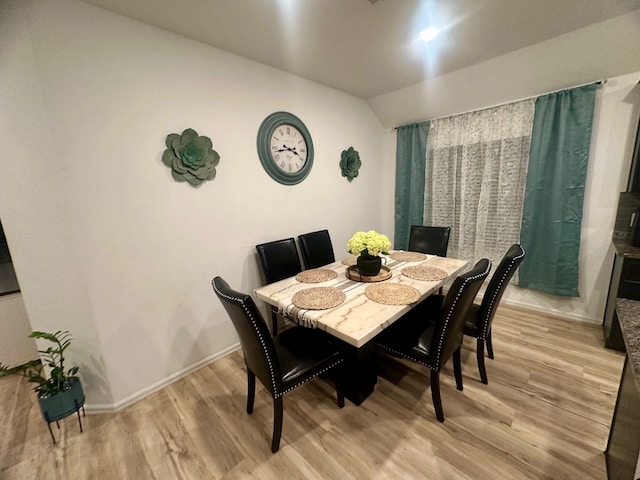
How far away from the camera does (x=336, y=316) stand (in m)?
1.35

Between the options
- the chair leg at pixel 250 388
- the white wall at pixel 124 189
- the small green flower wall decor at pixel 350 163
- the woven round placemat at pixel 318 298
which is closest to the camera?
the white wall at pixel 124 189

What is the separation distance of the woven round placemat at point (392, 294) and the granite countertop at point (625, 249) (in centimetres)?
163

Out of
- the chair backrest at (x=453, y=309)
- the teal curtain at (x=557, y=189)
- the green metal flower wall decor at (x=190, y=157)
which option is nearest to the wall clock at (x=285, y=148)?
the green metal flower wall decor at (x=190, y=157)

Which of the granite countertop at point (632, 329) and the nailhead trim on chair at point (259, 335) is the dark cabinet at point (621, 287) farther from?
the nailhead trim on chair at point (259, 335)

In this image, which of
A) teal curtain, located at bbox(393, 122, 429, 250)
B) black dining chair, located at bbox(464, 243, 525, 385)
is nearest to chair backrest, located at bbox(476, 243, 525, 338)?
black dining chair, located at bbox(464, 243, 525, 385)

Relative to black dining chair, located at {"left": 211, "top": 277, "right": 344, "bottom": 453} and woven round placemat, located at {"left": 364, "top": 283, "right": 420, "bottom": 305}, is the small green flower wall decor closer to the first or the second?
woven round placemat, located at {"left": 364, "top": 283, "right": 420, "bottom": 305}

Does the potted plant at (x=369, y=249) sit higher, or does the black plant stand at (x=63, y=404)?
the potted plant at (x=369, y=249)

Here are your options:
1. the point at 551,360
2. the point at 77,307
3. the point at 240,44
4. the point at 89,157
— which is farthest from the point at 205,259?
the point at 551,360

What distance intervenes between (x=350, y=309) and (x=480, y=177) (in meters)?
2.41

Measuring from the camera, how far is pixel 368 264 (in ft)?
5.93

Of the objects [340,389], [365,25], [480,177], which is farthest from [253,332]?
[480,177]

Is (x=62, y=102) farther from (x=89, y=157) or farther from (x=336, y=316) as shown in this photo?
(x=336, y=316)

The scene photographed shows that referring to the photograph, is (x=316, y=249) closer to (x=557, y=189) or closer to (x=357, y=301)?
(x=357, y=301)

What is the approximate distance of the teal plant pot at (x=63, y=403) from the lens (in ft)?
4.68
